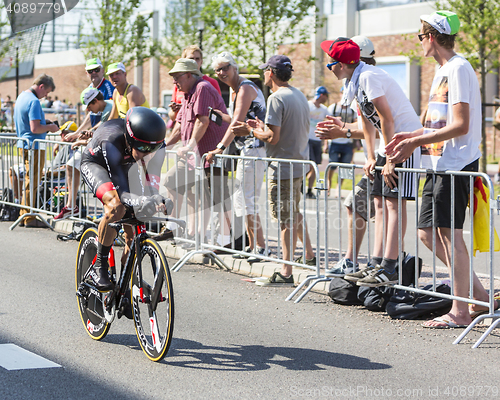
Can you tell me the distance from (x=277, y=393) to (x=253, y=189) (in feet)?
13.1

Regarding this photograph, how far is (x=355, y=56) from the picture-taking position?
6.01 metres

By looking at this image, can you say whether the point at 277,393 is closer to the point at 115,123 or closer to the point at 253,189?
the point at 115,123

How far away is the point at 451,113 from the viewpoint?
17.4 ft

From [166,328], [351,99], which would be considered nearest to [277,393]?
[166,328]

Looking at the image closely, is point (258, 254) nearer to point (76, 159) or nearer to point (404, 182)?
point (404, 182)

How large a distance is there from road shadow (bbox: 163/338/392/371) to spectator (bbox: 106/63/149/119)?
4703 mm

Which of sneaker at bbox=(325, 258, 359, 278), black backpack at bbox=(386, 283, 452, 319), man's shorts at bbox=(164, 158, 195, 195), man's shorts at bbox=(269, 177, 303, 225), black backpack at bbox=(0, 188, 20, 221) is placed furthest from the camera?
black backpack at bbox=(0, 188, 20, 221)

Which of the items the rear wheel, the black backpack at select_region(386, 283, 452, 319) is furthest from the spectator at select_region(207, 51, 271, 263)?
the rear wheel

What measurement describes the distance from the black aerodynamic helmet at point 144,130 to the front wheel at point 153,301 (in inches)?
24.5

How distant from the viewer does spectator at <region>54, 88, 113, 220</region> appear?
31.2ft

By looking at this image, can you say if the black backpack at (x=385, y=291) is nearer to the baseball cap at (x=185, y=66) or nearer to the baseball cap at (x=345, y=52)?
the baseball cap at (x=345, y=52)

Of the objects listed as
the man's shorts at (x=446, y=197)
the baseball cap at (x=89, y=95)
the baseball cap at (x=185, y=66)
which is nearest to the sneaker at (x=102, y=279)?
the man's shorts at (x=446, y=197)

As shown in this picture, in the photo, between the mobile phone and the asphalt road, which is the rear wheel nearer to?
the asphalt road

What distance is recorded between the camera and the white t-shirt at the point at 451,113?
521 centimetres
